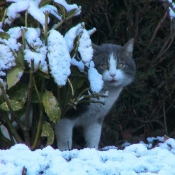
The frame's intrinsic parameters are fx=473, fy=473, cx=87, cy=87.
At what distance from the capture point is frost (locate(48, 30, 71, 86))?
2.61 metres

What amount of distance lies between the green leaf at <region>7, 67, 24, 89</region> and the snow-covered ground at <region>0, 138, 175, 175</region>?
0.57 meters

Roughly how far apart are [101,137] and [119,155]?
2426 millimetres

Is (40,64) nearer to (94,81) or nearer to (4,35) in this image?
(4,35)

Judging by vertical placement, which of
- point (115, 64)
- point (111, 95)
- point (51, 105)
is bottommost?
point (51, 105)

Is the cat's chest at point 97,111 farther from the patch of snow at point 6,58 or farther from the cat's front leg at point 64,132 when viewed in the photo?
the patch of snow at point 6,58

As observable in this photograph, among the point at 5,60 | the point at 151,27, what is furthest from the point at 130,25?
the point at 5,60

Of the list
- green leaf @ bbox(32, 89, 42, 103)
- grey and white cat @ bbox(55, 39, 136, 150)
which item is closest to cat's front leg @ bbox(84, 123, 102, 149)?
grey and white cat @ bbox(55, 39, 136, 150)

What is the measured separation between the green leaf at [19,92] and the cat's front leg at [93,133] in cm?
131

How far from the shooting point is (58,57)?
2604 mm

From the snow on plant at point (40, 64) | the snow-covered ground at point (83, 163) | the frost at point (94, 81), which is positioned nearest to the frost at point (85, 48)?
the snow on plant at point (40, 64)

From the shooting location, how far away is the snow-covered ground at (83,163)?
185cm

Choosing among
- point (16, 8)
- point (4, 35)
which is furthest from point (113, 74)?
point (4, 35)

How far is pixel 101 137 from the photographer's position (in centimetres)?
451

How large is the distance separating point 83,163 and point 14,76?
887 mm
